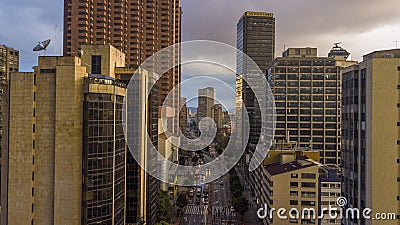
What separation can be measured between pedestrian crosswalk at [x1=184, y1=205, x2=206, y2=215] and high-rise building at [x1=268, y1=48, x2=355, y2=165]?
9.86 m

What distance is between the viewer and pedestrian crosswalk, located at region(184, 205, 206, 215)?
26.1m

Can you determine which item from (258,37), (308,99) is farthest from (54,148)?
(258,37)

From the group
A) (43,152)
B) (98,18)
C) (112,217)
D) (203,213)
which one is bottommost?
(203,213)

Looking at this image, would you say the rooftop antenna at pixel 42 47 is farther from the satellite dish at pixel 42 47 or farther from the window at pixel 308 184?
the window at pixel 308 184

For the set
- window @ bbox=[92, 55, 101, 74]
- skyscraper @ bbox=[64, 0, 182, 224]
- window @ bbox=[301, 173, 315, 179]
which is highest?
skyscraper @ bbox=[64, 0, 182, 224]

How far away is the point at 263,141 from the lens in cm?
3303

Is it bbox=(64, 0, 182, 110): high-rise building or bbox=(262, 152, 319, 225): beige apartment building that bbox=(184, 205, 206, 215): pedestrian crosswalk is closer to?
bbox=(262, 152, 319, 225): beige apartment building

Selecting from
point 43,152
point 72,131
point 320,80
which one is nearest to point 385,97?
point 72,131

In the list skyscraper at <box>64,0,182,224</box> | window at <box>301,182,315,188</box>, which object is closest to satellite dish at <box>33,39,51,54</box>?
window at <box>301,182,315,188</box>

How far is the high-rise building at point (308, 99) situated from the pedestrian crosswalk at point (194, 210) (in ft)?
32.3

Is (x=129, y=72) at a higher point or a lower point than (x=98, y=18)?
lower

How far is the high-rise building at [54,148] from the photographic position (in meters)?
9.99

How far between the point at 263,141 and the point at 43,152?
83.2 ft

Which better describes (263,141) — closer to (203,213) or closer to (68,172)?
(203,213)
